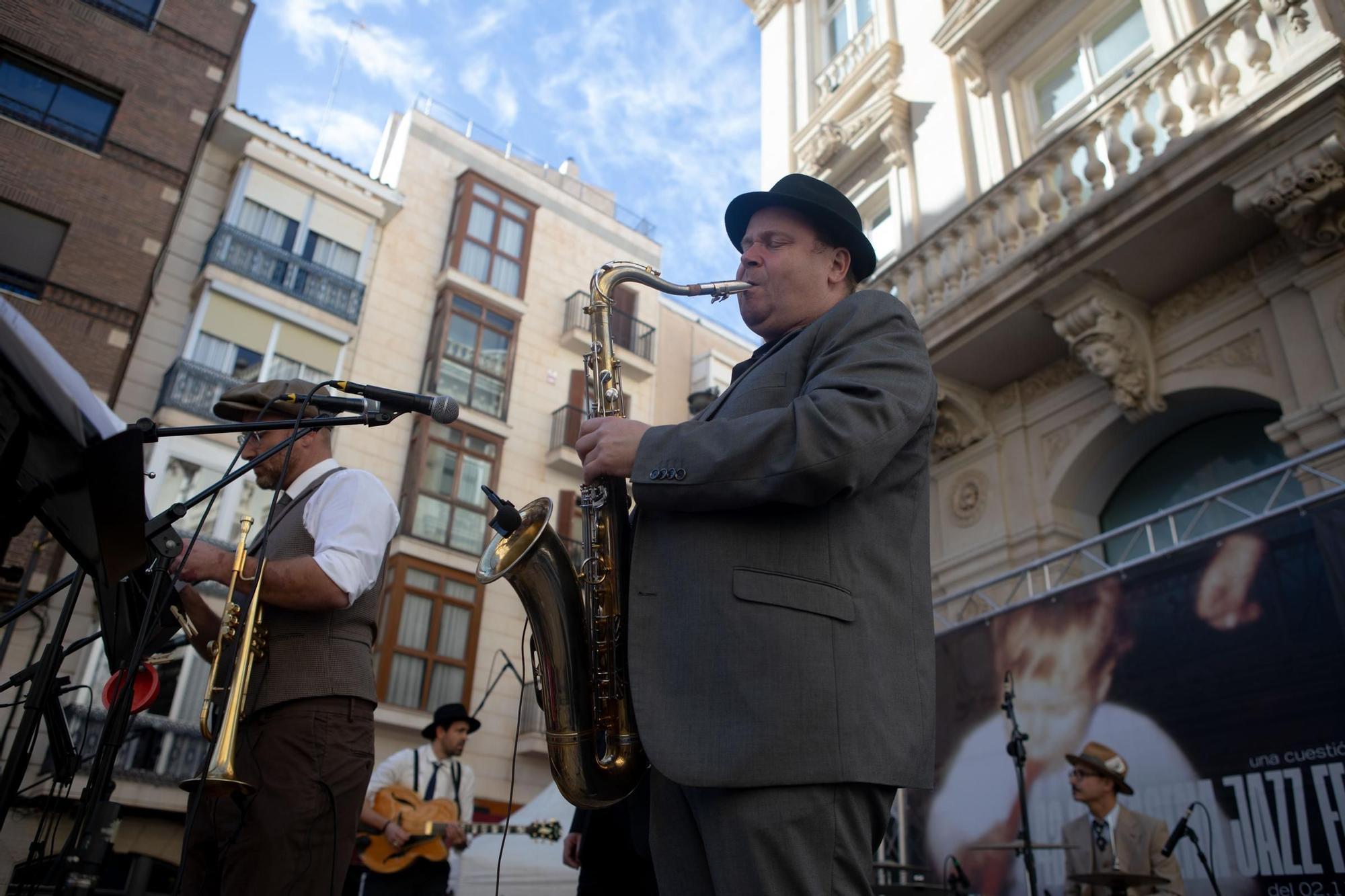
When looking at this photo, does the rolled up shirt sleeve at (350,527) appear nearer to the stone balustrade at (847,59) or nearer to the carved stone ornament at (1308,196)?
the carved stone ornament at (1308,196)

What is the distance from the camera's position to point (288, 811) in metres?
2.71

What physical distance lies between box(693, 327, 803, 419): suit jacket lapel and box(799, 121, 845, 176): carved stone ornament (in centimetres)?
995

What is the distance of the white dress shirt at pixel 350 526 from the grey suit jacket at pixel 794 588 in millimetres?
1264

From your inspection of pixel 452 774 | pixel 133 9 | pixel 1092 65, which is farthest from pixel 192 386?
pixel 1092 65

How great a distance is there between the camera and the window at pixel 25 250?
1522 centimetres

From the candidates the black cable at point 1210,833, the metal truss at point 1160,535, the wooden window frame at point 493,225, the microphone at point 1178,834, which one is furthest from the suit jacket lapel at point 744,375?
the wooden window frame at point 493,225

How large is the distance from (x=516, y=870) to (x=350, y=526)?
6485mm

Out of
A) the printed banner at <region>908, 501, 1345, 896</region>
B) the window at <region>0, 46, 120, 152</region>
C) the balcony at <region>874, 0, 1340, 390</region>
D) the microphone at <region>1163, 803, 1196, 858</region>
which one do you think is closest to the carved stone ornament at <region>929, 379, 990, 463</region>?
the balcony at <region>874, 0, 1340, 390</region>

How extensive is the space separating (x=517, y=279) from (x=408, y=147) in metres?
4.00

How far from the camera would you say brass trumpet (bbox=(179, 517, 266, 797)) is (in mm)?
2605

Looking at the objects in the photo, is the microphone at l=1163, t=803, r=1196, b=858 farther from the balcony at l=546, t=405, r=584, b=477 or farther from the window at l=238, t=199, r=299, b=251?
the window at l=238, t=199, r=299, b=251

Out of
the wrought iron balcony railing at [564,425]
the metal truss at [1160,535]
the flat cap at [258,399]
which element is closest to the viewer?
the flat cap at [258,399]

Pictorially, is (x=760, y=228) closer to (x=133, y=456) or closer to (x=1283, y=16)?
(x=133, y=456)

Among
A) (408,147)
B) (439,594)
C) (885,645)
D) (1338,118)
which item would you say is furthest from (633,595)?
(408,147)
